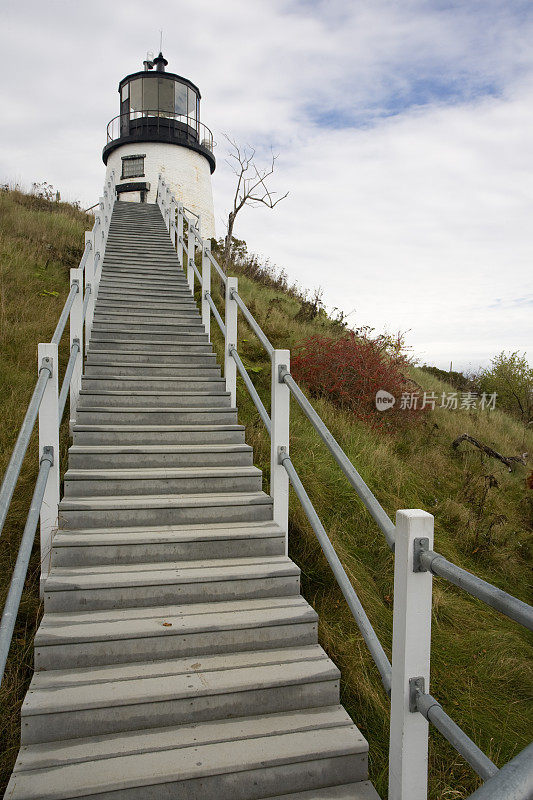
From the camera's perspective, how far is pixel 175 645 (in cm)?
290

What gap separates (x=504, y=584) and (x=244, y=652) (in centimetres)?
336

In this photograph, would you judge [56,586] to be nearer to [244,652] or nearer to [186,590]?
[186,590]

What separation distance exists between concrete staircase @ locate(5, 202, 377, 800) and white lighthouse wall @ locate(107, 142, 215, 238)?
1853 cm

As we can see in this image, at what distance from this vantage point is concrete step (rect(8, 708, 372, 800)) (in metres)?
2.19

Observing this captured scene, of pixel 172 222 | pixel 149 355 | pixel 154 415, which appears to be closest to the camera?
pixel 154 415

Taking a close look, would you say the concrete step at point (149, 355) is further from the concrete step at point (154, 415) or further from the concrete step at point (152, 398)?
the concrete step at point (154, 415)

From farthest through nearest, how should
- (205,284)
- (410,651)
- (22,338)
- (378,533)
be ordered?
(22,338)
(205,284)
(378,533)
(410,651)

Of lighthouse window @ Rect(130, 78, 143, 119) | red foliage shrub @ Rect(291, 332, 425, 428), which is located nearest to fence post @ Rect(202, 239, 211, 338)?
red foliage shrub @ Rect(291, 332, 425, 428)

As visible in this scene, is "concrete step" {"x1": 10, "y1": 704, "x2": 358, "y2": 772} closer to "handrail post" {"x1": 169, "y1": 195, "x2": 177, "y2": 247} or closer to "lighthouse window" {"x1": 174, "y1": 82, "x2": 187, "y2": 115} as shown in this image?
"handrail post" {"x1": 169, "y1": 195, "x2": 177, "y2": 247}

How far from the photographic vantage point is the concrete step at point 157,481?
3.98 metres

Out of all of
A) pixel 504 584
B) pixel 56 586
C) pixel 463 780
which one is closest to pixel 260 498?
pixel 56 586

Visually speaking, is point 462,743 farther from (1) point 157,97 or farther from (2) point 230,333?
(1) point 157,97

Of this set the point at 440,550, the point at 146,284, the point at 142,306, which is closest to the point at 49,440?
the point at 440,550

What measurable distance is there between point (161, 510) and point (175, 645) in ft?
3.53
